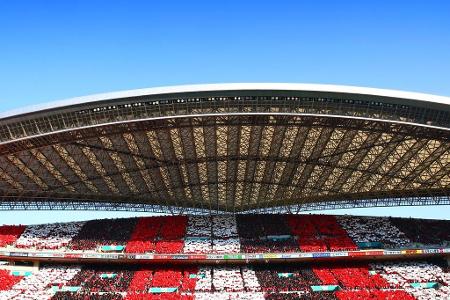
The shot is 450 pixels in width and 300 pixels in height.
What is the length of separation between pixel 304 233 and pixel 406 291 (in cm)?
1611

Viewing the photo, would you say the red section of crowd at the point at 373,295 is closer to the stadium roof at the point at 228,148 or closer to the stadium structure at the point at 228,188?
the stadium structure at the point at 228,188

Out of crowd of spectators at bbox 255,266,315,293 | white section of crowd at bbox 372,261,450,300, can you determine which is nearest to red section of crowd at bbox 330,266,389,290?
white section of crowd at bbox 372,261,450,300

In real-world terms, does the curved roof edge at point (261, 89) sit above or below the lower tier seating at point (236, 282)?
above

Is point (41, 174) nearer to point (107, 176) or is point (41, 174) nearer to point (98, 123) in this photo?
point (107, 176)

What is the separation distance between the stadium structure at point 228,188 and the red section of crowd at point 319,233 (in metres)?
0.27

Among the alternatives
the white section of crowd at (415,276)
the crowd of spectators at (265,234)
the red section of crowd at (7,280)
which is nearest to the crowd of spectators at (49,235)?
the red section of crowd at (7,280)

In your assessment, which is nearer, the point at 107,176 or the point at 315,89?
the point at 315,89

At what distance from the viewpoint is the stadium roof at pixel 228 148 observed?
37938mm

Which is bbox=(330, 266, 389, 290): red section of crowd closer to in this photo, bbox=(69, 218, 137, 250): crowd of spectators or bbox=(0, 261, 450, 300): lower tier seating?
bbox=(0, 261, 450, 300): lower tier seating

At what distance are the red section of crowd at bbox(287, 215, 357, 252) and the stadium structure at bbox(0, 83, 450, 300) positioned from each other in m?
0.27

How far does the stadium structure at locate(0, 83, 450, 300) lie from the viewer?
3831 cm

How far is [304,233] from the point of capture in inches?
2279

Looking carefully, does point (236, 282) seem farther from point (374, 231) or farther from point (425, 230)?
point (425, 230)

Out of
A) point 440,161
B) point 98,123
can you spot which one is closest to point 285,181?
point 440,161
